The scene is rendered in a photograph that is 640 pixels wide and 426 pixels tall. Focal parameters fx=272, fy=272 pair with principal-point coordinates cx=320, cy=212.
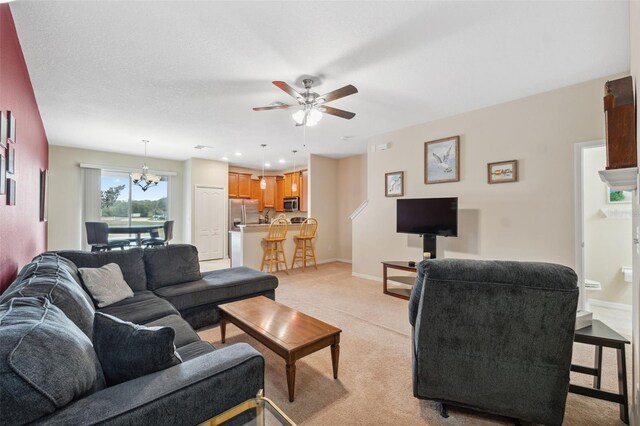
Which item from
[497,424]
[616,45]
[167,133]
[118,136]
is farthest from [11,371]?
[118,136]

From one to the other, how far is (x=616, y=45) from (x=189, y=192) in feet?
24.1

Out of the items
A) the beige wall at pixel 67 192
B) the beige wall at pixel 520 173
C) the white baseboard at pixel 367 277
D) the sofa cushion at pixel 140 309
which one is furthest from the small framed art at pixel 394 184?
the beige wall at pixel 67 192

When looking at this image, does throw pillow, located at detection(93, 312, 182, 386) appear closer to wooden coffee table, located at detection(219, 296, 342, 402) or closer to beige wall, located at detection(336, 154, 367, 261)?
wooden coffee table, located at detection(219, 296, 342, 402)

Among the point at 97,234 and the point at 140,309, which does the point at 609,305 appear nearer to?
the point at 140,309

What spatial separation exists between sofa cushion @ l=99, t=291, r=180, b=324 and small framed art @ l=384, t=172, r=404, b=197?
3525mm

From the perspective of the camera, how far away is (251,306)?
2418mm

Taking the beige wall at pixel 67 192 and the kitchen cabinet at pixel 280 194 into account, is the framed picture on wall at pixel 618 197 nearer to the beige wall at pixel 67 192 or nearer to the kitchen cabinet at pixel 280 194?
the kitchen cabinet at pixel 280 194

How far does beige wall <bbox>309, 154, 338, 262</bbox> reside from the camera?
21.0 feet

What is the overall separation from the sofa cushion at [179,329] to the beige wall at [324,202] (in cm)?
451

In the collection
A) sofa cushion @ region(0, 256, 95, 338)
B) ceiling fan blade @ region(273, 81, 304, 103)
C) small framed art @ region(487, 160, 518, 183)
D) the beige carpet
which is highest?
ceiling fan blade @ region(273, 81, 304, 103)

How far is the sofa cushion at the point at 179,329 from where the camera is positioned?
169cm

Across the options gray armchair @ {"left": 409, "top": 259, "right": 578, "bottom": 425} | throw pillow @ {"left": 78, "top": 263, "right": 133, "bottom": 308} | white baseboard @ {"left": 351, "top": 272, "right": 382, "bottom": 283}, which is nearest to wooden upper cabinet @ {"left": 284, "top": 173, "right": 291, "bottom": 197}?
white baseboard @ {"left": 351, "top": 272, "right": 382, "bottom": 283}

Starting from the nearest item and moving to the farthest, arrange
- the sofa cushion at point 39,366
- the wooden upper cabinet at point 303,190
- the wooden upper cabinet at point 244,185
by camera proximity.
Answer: the sofa cushion at point 39,366 → the wooden upper cabinet at point 303,190 → the wooden upper cabinet at point 244,185

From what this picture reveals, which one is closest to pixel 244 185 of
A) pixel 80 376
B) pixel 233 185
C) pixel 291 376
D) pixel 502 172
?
pixel 233 185
